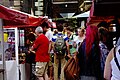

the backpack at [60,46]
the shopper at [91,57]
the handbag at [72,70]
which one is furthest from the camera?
the backpack at [60,46]

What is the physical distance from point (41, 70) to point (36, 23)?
1.46 meters

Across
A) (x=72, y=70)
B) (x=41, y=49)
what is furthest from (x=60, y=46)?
(x=72, y=70)

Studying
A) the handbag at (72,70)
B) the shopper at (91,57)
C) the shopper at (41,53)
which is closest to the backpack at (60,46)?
the shopper at (41,53)

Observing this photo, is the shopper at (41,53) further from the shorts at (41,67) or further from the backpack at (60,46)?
the backpack at (60,46)

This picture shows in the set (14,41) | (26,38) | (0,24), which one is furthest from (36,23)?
(0,24)

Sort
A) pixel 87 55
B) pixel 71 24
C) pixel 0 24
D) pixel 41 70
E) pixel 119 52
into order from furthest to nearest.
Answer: pixel 71 24
pixel 41 70
pixel 0 24
pixel 87 55
pixel 119 52

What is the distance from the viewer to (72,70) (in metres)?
6.53

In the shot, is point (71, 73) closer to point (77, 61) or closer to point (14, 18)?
point (77, 61)

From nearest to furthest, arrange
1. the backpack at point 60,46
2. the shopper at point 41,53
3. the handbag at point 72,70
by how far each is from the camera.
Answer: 1. the handbag at point 72,70
2. the shopper at point 41,53
3. the backpack at point 60,46

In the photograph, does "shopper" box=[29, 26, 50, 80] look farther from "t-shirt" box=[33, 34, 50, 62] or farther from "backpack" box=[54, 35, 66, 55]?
"backpack" box=[54, 35, 66, 55]

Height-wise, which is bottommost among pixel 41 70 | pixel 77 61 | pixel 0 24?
pixel 41 70

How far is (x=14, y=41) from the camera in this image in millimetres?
9359

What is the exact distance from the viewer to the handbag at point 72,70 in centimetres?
644

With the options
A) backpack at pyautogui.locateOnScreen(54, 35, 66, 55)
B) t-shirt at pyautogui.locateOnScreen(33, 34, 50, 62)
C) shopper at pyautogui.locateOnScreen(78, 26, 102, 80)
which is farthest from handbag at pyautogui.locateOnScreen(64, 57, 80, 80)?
backpack at pyautogui.locateOnScreen(54, 35, 66, 55)
